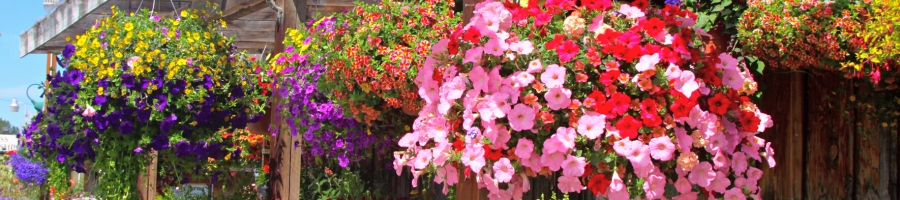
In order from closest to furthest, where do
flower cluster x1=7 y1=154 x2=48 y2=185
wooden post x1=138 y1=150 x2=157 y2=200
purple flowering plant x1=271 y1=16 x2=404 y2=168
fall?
purple flowering plant x1=271 y1=16 x2=404 y2=168 < wooden post x1=138 y1=150 x2=157 y2=200 < flower cluster x1=7 y1=154 x2=48 y2=185

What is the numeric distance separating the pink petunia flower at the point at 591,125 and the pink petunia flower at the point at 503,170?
25 centimetres

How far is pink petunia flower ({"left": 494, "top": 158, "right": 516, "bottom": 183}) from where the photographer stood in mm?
2600

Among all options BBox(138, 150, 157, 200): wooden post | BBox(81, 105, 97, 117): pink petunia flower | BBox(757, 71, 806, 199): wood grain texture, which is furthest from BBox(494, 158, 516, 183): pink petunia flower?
BBox(138, 150, 157, 200): wooden post

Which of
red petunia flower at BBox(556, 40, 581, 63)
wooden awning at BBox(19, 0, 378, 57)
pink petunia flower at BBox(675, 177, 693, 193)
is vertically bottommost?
pink petunia flower at BBox(675, 177, 693, 193)

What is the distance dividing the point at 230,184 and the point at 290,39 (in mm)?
2716

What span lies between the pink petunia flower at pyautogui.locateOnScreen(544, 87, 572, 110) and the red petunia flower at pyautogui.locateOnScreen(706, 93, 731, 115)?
412 mm

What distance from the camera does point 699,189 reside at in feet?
8.93

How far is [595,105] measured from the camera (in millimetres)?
2506

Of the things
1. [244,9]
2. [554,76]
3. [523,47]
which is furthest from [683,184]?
[244,9]

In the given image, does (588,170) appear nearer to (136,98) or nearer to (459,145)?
(459,145)

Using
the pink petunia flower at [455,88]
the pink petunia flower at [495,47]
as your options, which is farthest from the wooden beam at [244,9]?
the pink petunia flower at [495,47]

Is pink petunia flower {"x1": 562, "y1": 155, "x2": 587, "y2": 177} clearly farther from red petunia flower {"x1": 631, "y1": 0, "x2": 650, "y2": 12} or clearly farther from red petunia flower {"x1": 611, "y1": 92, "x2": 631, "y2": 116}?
red petunia flower {"x1": 631, "y1": 0, "x2": 650, "y2": 12}

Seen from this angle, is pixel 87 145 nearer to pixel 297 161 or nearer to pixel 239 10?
pixel 297 161

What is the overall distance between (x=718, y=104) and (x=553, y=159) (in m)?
0.49
